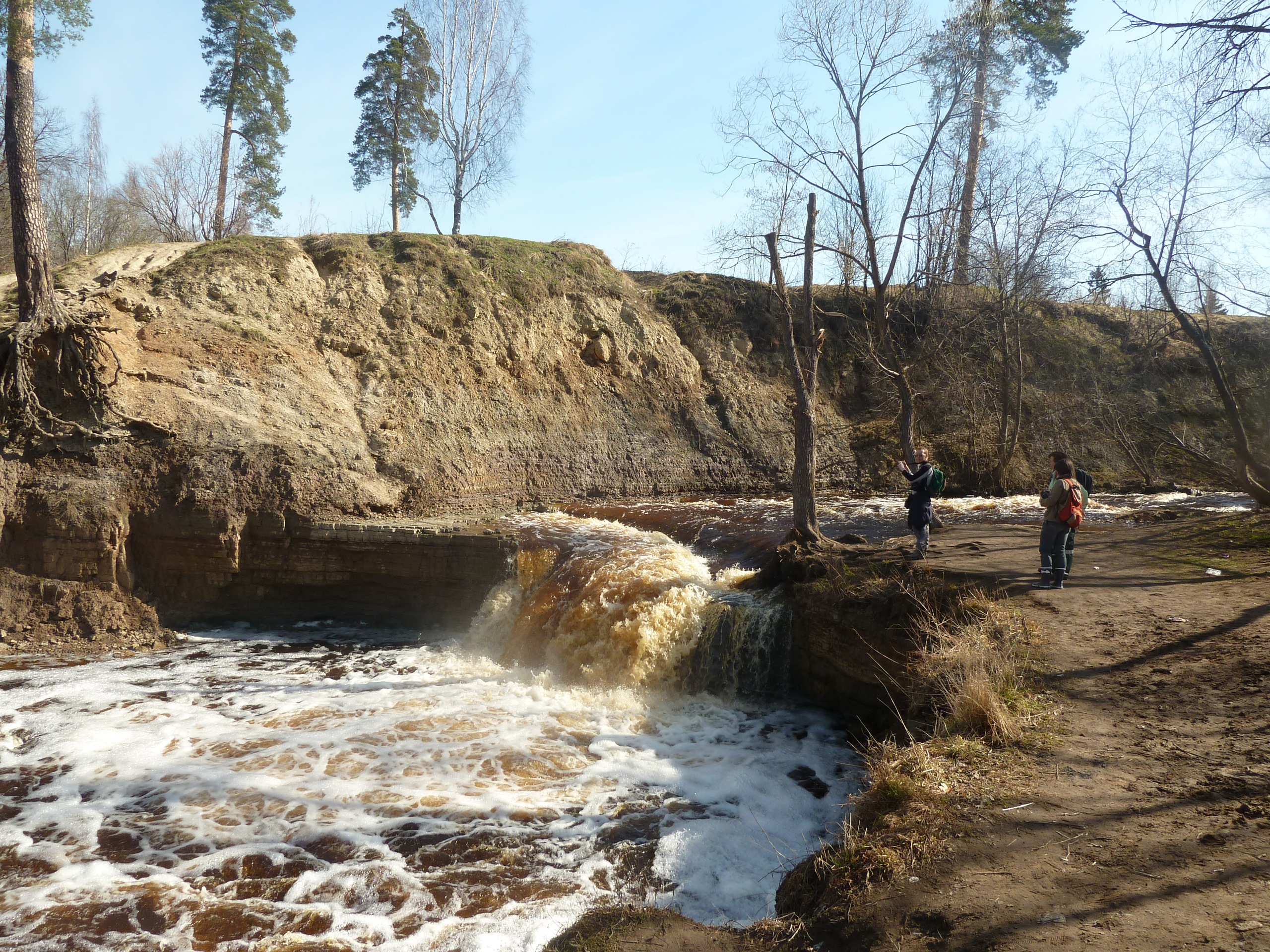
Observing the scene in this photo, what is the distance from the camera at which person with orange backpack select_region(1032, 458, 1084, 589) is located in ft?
25.8

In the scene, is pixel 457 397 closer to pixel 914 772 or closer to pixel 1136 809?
pixel 914 772

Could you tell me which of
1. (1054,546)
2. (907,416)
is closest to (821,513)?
(907,416)

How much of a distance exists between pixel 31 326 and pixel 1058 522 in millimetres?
15460

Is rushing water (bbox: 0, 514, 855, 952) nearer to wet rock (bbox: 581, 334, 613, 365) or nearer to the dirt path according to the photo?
the dirt path

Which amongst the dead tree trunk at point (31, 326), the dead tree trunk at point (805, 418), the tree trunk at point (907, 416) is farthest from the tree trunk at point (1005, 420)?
the dead tree trunk at point (31, 326)

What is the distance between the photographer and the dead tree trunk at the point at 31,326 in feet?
37.2

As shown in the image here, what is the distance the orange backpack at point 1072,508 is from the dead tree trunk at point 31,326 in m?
14.2

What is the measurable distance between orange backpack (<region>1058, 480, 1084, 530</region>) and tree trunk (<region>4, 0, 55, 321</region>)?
1553 centimetres

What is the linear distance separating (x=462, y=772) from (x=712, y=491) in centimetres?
1253

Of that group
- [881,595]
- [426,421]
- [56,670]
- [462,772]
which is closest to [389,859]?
[462,772]

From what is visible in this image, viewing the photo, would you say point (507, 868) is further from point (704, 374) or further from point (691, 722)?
point (704, 374)

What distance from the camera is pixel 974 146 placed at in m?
21.5

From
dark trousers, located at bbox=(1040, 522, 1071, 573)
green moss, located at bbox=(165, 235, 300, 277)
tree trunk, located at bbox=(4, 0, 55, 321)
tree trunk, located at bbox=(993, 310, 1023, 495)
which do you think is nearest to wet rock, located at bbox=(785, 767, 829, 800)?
dark trousers, located at bbox=(1040, 522, 1071, 573)

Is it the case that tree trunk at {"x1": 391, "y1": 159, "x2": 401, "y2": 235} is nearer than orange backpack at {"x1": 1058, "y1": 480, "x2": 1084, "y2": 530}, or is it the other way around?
orange backpack at {"x1": 1058, "y1": 480, "x2": 1084, "y2": 530}
